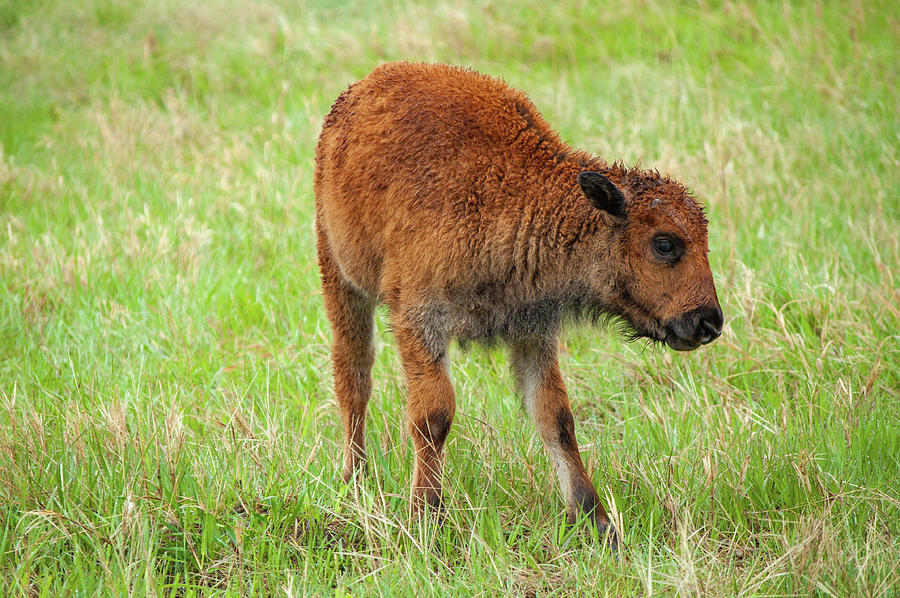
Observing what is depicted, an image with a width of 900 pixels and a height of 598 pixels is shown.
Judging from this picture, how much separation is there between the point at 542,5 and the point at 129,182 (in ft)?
18.6

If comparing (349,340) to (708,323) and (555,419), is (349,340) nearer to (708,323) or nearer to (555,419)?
(555,419)

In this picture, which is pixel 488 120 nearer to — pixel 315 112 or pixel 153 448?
pixel 153 448

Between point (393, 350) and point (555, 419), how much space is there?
1.71 m

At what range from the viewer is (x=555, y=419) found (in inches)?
171

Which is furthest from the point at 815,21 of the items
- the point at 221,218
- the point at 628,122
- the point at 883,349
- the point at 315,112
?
the point at 221,218

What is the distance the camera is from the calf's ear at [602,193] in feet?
12.4

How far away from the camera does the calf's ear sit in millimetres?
3775

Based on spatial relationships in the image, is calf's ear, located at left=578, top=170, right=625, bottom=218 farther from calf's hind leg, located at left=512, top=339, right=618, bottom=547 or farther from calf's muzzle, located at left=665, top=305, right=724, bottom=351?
calf's hind leg, located at left=512, top=339, right=618, bottom=547

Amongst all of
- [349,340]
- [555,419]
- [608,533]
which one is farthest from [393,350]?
[608,533]

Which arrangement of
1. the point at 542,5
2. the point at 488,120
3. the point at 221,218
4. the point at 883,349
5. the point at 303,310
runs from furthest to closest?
the point at 542,5
the point at 221,218
the point at 303,310
the point at 883,349
the point at 488,120

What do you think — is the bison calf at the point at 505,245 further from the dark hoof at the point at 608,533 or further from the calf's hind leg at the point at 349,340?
the calf's hind leg at the point at 349,340

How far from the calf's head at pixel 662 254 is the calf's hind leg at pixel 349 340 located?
5.05 feet

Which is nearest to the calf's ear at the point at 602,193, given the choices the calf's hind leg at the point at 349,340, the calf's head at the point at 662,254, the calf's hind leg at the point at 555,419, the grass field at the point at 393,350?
the calf's head at the point at 662,254

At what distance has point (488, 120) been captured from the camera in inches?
165
